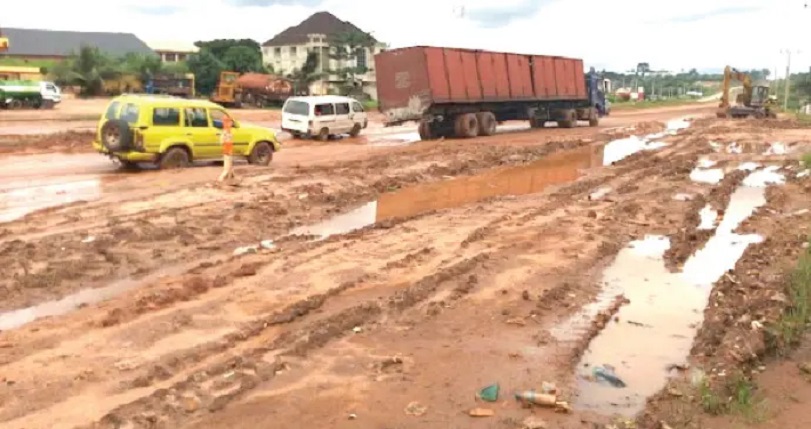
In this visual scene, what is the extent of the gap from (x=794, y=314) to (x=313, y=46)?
72.3m

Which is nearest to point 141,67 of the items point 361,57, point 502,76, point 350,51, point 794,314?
point 350,51

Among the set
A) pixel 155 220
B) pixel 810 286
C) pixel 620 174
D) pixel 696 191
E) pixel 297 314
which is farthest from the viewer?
pixel 620 174

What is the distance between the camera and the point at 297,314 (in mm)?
7129

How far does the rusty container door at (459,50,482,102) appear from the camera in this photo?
96.6 feet

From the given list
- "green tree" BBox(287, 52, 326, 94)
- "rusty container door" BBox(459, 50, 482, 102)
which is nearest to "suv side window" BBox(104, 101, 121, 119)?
"rusty container door" BBox(459, 50, 482, 102)

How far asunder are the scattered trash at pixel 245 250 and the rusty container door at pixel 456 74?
19269 mm

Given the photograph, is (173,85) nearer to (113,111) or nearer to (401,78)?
(401,78)

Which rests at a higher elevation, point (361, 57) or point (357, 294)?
point (361, 57)

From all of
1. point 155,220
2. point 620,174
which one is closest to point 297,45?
point 620,174

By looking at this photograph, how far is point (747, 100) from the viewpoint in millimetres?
45312

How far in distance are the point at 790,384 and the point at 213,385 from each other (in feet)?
13.6

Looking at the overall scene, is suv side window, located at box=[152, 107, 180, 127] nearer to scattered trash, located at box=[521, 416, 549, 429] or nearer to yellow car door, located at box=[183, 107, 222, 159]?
yellow car door, located at box=[183, 107, 222, 159]

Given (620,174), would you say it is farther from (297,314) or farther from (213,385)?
(213,385)

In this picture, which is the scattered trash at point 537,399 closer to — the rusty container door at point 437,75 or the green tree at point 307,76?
the rusty container door at point 437,75
